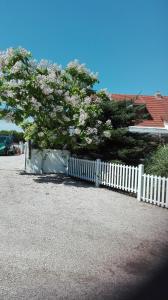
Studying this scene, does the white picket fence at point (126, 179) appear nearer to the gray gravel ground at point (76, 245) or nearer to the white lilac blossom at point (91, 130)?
the gray gravel ground at point (76, 245)

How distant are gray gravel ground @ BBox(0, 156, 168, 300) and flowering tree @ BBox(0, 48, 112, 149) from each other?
13.9 feet

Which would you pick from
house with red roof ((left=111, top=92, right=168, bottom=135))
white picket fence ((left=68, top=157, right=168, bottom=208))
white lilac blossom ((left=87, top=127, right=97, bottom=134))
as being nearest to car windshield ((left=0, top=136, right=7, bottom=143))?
house with red roof ((left=111, top=92, right=168, bottom=135))

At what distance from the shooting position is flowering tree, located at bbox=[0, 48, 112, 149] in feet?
46.4

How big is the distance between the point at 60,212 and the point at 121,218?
1.45m

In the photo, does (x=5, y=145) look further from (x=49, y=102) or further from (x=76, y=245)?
(x=76, y=245)

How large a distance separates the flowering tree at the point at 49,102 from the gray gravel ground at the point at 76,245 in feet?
13.9

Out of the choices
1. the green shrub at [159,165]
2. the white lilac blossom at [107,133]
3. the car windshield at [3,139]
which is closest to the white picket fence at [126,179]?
the green shrub at [159,165]

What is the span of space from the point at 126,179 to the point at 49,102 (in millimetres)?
4826

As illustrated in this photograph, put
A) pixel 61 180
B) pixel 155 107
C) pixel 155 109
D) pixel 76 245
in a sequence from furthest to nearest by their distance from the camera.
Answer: pixel 155 107, pixel 155 109, pixel 61 180, pixel 76 245

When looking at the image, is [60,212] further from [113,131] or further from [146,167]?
[113,131]

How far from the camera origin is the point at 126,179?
39.9 ft

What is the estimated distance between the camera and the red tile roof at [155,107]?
27.9m

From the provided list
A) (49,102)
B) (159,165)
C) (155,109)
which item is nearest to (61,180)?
(49,102)

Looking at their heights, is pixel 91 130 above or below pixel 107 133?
above
